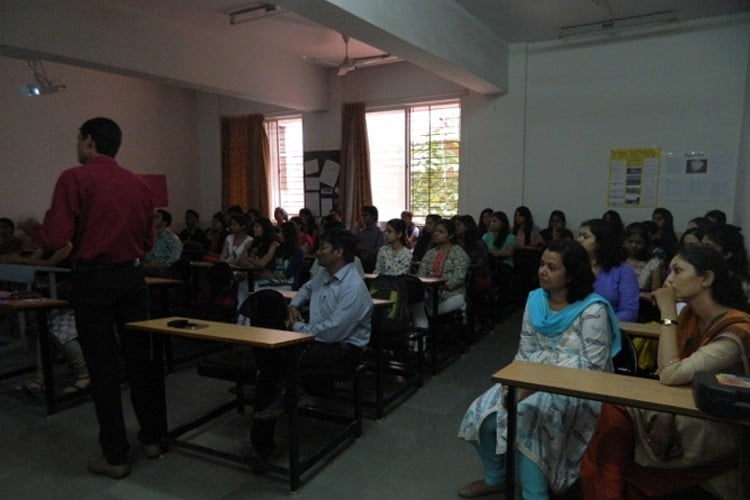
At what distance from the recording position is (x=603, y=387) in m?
1.76

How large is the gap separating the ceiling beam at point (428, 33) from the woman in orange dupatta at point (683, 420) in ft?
9.58

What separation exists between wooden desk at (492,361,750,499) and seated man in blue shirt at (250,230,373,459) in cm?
105

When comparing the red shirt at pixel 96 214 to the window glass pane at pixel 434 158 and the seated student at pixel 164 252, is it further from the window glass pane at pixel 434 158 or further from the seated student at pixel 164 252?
the window glass pane at pixel 434 158

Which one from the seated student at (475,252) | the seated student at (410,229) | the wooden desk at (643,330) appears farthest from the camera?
the seated student at (410,229)

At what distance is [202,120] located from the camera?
382 inches

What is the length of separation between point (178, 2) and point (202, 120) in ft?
14.8

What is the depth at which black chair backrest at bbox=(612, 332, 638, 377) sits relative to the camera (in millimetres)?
2367

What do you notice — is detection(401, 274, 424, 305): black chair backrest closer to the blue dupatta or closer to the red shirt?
the blue dupatta

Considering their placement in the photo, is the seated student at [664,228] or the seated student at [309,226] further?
the seated student at [309,226]

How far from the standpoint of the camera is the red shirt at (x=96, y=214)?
7.76 feet

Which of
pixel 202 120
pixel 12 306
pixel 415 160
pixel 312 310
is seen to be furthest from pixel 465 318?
pixel 202 120

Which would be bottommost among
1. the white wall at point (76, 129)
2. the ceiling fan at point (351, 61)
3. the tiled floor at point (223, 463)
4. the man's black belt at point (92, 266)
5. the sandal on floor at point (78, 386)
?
the tiled floor at point (223, 463)

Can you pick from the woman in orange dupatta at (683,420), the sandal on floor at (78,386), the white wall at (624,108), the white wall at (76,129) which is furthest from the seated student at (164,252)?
the woman in orange dupatta at (683,420)

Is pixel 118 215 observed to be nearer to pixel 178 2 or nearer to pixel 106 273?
pixel 106 273
